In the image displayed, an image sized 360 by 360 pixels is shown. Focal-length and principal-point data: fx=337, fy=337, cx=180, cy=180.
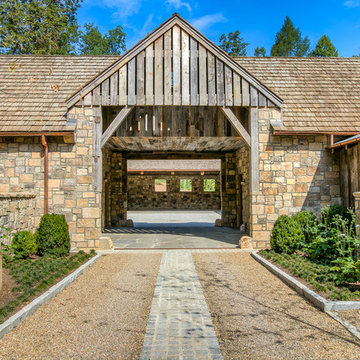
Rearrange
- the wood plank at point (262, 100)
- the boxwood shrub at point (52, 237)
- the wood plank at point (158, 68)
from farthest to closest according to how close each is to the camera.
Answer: the wood plank at point (262, 100), the wood plank at point (158, 68), the boxwood shrub at point (52, 237)

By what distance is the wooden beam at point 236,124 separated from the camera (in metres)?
9.77

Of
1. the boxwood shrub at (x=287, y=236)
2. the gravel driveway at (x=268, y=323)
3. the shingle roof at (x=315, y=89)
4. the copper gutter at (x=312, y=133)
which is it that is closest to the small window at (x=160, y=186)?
the shingle roof at (x=315, y=89)

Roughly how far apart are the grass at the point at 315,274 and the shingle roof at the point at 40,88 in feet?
22.0

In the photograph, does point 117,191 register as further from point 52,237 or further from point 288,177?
point 288,177

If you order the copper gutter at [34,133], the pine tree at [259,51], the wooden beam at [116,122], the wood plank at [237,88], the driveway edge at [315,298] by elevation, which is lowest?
the driveway edge at [315,298]

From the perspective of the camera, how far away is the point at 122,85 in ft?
31.8

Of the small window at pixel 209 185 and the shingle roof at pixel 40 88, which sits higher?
the shingle roof at pixel 40 88

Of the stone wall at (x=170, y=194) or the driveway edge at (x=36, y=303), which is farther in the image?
the stone wall at (x=170, y=194)

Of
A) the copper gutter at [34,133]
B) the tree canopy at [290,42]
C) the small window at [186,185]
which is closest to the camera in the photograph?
the copper gutter at [34,133]

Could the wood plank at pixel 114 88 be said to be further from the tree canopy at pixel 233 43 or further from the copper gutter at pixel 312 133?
the tree canopy at pixel 233 43

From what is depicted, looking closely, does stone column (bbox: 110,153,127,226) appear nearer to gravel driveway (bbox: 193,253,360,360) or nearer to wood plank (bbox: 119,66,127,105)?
wood plank (bbox: 119,66,127,105)

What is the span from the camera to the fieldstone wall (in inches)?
386

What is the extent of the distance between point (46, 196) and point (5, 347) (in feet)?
20.6

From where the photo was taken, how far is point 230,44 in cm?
3709
